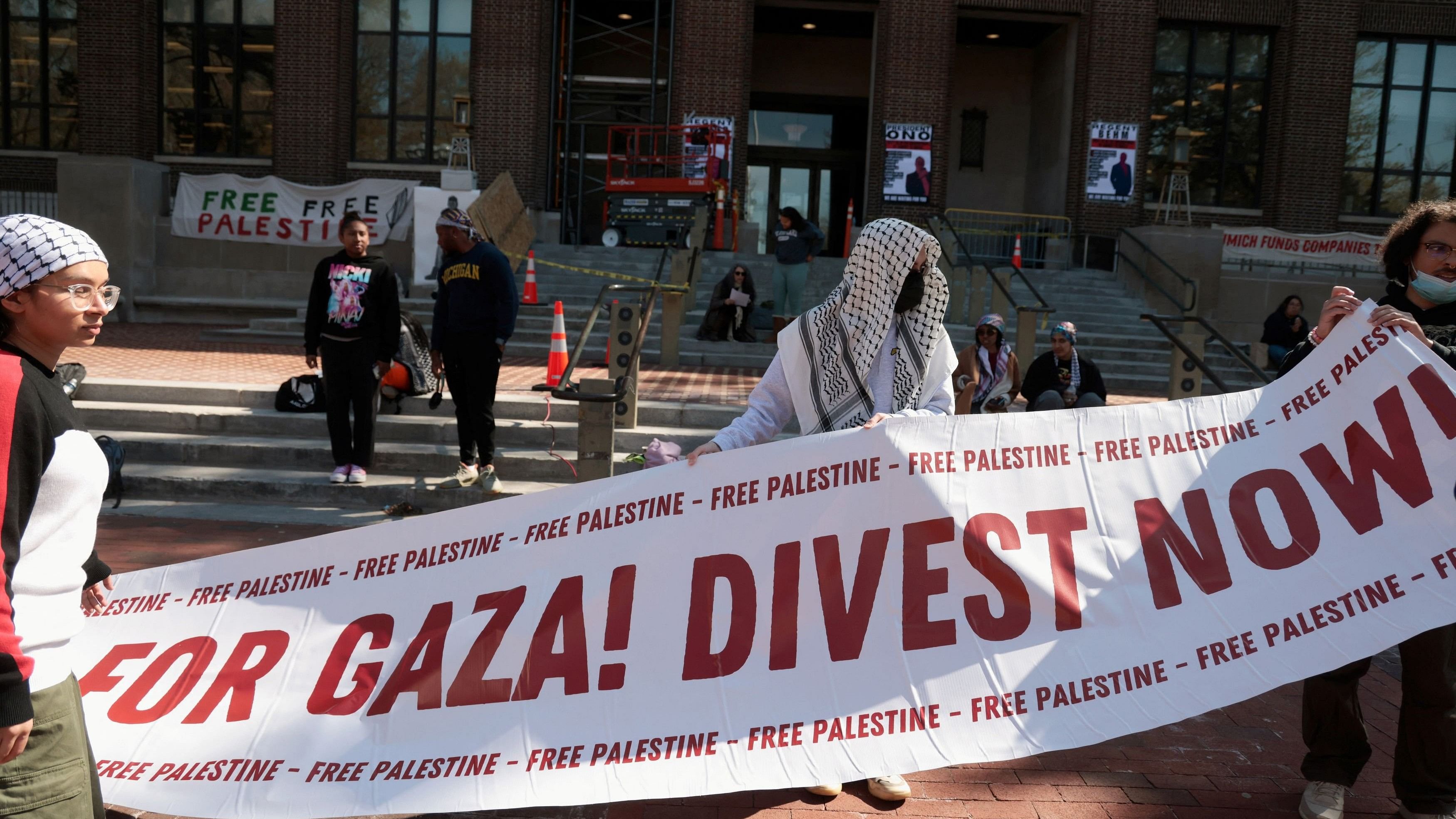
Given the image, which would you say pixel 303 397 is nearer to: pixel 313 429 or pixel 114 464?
pixel 313 429

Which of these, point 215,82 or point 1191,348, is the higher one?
point 215,82

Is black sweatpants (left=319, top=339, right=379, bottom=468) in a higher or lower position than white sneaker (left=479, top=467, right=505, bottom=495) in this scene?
higher

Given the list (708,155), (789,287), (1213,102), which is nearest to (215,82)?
(708,155)

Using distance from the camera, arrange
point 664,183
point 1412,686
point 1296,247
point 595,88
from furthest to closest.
Result: 1. point 595,88
2. point 1296,247
3. point 664,183
4. point 1412,686

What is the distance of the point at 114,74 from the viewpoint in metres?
23.1

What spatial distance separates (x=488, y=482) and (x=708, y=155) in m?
15.3

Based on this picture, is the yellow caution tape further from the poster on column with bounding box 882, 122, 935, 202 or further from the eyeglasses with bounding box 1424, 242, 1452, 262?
the eyeglasses with bounding box 1424, 242, 1452, 262

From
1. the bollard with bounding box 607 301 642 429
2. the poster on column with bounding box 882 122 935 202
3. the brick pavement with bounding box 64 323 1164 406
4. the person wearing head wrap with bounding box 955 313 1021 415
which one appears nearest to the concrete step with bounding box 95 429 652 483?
the bollard with bounding box 607 301 642 429

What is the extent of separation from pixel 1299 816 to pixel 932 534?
5.01 feet

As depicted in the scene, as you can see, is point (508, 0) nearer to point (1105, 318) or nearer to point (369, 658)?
point (1105, 318)

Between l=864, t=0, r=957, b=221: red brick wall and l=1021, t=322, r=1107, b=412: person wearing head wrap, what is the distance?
13900 millimetres

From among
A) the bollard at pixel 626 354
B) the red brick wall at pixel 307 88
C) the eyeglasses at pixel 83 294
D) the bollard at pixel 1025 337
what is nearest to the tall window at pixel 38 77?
the red brick wall at pixel 307 88

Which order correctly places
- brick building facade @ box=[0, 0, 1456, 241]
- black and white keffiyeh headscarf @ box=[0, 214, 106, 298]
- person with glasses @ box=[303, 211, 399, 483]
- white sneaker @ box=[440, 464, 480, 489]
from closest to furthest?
black and white keffiyeh headscarf @ box=[0, 214, 106, 298], person with glasses @ box=[303, 211, 399, 483], white sneaker @ box=[440, 464, 480, 489], brick building facade @ box=[0, 0, 1456, 241]

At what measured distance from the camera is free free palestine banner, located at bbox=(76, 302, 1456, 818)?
10.6ft
